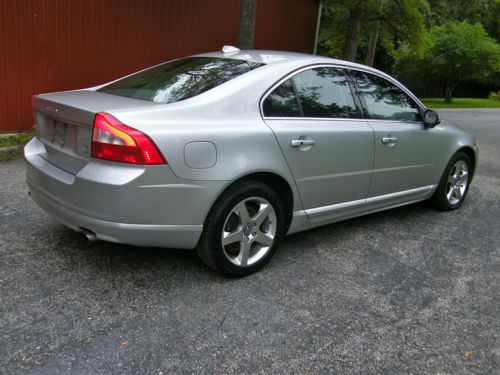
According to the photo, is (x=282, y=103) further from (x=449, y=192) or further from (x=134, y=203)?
(x=449, y=192)

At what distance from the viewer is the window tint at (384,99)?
4.30 metres

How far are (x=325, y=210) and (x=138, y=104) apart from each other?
1.72 meters

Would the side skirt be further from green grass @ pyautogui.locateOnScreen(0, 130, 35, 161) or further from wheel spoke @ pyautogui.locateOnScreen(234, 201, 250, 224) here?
green grass @ pyautogui.locateOnScreen(0, 130, 35, 161)

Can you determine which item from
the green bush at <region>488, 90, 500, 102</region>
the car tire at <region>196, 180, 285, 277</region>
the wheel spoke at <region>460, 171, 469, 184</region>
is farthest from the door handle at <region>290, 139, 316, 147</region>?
the green bush at <region>488, 90, 500, 102</region>

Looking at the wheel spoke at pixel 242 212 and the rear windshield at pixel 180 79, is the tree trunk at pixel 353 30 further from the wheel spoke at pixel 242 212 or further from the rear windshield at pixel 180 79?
the wheel spoke at pixel 242 212

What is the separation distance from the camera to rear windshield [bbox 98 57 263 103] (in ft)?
11.1

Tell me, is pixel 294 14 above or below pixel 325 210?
above

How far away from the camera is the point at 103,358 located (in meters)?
2.49

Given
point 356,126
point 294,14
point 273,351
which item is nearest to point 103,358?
point 273,351

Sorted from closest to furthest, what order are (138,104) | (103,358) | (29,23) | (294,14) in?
1. (103,358)
2. (138,104)
3. (29,23)
4. (294,14)

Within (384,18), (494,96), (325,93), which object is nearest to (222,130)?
(325,93)

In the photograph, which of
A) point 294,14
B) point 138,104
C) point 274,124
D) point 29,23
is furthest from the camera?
point 294,14

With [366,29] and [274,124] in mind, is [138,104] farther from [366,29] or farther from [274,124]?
[366,29]

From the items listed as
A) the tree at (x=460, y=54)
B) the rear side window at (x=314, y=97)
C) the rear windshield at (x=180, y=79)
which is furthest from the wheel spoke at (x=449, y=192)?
the tree at (x=460, y=54)
